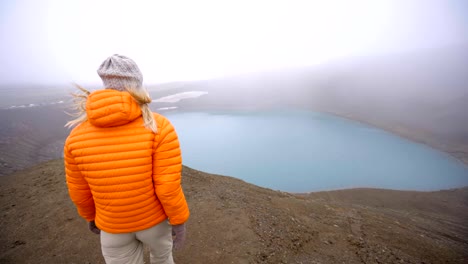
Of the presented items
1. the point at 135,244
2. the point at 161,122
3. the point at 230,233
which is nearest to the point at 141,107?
the point at 161,122

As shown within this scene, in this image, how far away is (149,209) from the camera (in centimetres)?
201

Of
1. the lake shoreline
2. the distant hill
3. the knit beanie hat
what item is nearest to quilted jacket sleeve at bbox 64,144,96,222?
the knit beanie hat

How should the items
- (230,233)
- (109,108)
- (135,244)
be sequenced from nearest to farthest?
1. (109,108)
2. (135,244)
3. (230,233)

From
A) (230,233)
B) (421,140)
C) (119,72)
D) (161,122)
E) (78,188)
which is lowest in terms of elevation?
(421,140)

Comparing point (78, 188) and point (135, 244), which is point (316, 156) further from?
point (78, 188)

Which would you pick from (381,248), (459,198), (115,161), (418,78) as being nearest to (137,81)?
(115,161)

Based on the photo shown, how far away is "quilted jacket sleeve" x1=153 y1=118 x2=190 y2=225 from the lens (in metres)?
→ 1.88

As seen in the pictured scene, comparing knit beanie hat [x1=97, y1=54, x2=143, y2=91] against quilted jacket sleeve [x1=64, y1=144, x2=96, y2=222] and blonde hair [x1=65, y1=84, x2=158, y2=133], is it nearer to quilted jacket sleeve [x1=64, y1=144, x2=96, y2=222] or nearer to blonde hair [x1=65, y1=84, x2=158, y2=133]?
blonde hair [x1=65, y1=84, x2=158, y2=133]

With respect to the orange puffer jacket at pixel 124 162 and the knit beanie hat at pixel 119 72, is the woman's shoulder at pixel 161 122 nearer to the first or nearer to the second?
the orange puffer jacket at pixel 124 162

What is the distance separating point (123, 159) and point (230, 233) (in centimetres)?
456

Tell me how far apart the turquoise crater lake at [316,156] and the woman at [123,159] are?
2263cm

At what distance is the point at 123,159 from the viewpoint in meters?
1.78

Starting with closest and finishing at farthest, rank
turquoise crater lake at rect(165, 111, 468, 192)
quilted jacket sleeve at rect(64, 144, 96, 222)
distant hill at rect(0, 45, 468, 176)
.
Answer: quilted jacket sleeve at rect(64, 144, 96, 222)
turquoise crater lake at rect(165, 111, 468, 192)
distant hill at rect(0, 45, 468, 176)

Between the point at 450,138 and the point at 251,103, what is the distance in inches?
1938
